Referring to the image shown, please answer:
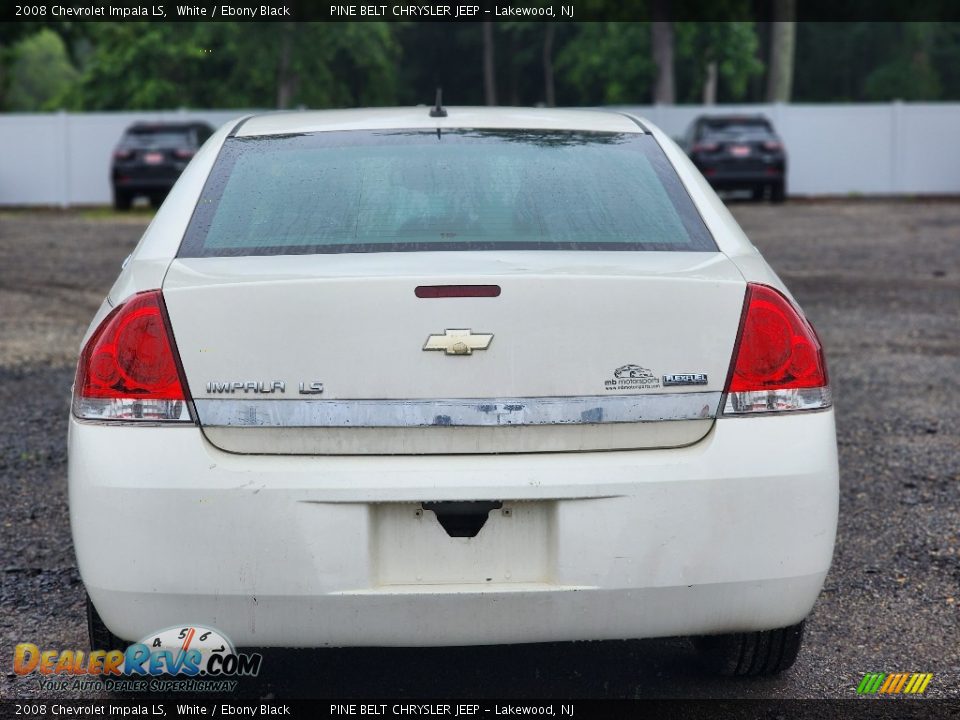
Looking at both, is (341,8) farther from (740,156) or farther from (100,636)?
(100,636)

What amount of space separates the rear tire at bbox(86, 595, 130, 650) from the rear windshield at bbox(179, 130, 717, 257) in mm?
886

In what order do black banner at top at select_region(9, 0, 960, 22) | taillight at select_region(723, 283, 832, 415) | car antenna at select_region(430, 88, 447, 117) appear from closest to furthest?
taillight at select_region(723, 283, 832, 415)
car antenna at select_region(430, 88, 447, 117)
black banner at top at select_region(9, 0, 960, 22)

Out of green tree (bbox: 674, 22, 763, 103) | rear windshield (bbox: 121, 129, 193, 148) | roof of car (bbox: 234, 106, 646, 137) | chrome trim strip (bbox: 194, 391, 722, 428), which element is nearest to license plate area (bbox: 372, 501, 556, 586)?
chrome trim strip (bbox: 194, 391, 722, 428)

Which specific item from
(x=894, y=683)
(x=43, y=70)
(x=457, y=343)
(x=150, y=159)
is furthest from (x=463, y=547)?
(x=43, y=70)

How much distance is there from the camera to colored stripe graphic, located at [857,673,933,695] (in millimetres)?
3521

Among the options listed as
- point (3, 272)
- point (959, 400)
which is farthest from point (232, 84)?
point (959, 400)

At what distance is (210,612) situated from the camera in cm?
293

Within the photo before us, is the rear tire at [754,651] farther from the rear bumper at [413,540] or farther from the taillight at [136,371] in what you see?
the taillight at [136,371]

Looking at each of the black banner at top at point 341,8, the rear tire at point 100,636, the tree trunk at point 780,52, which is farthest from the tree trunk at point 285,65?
the rear tire at point 100,636

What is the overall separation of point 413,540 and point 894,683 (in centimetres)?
144

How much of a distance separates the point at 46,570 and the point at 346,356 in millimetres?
2076

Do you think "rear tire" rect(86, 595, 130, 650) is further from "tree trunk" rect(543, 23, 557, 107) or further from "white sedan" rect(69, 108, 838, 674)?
"tree trunk" rect(543, 23, 557, 107)

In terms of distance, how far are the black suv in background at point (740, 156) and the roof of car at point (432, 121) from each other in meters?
20.7

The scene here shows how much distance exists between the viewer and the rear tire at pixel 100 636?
331 cm
